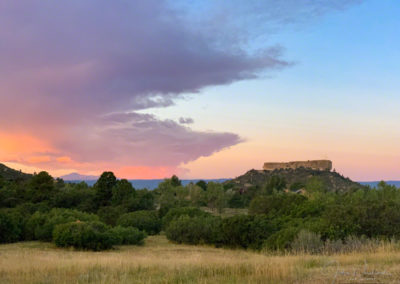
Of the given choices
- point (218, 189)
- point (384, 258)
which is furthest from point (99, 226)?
point (218, 189)

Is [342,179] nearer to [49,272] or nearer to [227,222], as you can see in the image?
[227,222]

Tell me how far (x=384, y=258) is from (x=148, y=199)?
4751cm

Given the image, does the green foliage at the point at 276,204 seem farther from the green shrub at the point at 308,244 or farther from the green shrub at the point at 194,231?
the green shrub at the point at 308,244

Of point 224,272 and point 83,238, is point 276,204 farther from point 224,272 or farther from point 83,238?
point 224,272

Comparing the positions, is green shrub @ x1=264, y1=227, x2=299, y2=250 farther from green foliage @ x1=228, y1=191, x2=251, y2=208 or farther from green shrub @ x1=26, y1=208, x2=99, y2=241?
green foliage @ x1=228, y1=191, x2=251, y2=208

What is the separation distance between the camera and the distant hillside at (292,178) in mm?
116562

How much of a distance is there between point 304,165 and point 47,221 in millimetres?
128767

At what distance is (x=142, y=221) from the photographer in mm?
44188

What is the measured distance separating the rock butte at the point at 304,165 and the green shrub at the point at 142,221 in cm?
10602

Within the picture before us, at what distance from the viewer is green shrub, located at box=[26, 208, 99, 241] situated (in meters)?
35.8

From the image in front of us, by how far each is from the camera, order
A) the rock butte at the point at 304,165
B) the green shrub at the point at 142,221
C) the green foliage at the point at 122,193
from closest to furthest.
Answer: the green shrub at the point at 142,221, the green foliage at the point at 122,193, the rock butte at the point at 304,165

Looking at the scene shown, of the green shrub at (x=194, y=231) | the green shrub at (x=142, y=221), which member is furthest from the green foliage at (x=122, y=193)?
the green shrub at (x=194, y=231)

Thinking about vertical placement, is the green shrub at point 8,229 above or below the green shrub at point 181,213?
below

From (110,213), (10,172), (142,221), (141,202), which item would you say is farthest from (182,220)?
(10,172)
